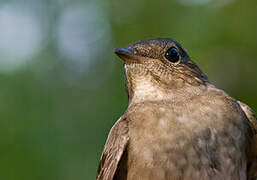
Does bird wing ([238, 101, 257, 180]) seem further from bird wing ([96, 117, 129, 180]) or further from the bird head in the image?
bird wing ([96, 117, 129, 180])

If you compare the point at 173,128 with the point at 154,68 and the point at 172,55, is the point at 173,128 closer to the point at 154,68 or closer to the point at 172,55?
the point at 154,68

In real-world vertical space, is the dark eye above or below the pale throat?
above

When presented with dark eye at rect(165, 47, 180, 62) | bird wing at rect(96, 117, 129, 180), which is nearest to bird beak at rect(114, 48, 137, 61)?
dark eye at rect(165, 47, 180, 62)

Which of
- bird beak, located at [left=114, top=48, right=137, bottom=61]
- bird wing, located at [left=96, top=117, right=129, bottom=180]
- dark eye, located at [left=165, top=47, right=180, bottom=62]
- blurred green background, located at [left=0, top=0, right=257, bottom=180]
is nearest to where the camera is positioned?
bird wing, located at [left=96, top=117, right=129, bottom=180]

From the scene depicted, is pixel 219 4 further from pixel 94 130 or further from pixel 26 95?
pixel 26 95

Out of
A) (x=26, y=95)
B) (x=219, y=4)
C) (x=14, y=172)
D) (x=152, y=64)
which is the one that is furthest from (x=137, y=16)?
(x=152, y=64)

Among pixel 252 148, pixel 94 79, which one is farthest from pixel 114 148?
pixel 94 79

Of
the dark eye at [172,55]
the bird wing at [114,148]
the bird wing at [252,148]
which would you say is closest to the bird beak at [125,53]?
the dark eye at [172,55]
